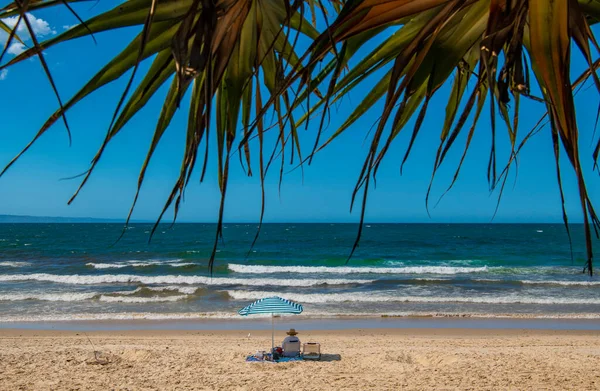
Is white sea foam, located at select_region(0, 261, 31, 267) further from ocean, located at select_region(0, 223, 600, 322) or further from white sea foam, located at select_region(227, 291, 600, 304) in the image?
white sea foam, located at select_region(227, 291, 600, 304)

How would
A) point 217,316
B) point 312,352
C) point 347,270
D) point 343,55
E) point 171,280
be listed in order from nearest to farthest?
point 343,55 → point 312,352 → point 217,316 → point 171,280 → point 347,270

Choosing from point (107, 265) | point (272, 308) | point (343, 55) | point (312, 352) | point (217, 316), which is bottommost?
point (217, 316)

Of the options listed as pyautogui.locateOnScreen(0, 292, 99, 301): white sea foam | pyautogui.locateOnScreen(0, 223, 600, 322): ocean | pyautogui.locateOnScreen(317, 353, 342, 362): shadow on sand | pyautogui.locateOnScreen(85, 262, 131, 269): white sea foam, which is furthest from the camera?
pyautogui.locateOnScreen(85, 262, 131, 269): white sea foam

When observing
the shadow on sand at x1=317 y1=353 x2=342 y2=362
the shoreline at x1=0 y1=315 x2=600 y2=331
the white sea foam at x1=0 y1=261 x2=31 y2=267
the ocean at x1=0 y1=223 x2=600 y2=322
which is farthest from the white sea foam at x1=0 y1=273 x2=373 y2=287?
the shadow on sand at x1=317 y1=353 x2=342 y2=362

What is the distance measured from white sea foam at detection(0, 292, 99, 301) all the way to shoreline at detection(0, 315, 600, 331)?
336 cm

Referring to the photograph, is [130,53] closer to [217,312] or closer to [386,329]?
[386,329]

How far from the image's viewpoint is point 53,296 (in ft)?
53.6

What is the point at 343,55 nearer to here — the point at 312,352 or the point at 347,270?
the point at 312,352

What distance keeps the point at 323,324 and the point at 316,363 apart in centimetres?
411

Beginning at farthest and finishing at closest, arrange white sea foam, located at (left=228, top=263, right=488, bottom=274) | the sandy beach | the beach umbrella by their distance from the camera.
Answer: white sea foam, located at (left=228, top=263, right=488, bottom=274) → the beach umbrella → the sandy beach

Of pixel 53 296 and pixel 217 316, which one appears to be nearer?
pixel 217 316

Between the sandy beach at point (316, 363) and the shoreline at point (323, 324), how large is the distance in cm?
91

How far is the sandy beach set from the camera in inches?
271

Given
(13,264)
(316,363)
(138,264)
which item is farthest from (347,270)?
(13,264)
